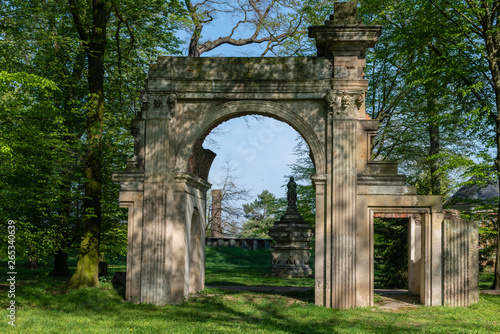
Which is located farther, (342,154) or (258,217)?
(258,217)

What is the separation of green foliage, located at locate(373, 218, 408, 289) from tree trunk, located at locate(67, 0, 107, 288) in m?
9.49

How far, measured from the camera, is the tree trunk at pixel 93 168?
1412cm

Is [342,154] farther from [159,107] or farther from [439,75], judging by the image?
[439,75]

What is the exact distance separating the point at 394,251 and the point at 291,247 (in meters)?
4.80

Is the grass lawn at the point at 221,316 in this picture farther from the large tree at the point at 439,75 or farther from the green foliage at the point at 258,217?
the green foliage at the point at 258,217

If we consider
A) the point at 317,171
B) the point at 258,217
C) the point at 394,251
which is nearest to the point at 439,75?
the point at 394,251

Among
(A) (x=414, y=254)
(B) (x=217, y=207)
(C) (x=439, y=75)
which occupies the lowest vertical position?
(A) (x=414, y=254)

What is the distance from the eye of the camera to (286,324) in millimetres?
9711

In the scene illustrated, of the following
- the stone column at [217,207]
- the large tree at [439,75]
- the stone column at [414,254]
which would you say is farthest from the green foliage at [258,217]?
the stone column at [414,254]

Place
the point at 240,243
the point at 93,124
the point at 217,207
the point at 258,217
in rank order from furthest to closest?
the point at 258,217 → the point at 217,207 → the point at 240,243 → the point at 93,124

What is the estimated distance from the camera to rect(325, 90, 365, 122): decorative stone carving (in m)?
12.0

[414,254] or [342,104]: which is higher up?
[342,104]

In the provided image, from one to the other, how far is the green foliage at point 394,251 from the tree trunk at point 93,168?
9.49 meters

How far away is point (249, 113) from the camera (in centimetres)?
1262
